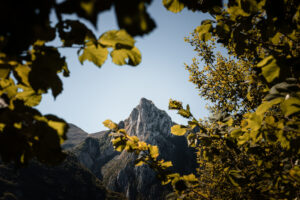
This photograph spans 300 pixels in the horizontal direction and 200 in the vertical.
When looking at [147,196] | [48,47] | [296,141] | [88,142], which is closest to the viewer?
[48,47]

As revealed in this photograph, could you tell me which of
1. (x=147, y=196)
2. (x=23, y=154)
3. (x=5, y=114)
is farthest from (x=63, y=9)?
(x=147, y=196)

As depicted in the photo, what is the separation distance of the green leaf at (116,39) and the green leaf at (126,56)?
0.31 feet

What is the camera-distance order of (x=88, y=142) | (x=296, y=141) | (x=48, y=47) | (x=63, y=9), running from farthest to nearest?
(x=88, y=142)
(x=296, y=141)
(x=48, y=47)
(x=63, y=9)

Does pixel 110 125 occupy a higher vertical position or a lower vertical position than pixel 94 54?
lower

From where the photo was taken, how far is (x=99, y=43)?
109cm

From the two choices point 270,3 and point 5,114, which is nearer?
point 5,114

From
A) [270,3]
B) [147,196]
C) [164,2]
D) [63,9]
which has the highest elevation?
[164,2]

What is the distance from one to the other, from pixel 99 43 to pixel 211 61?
8173mm

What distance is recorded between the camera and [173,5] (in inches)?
67.6

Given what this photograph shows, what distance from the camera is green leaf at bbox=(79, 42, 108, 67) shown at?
1137mm

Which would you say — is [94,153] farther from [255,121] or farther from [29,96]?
[255,121]

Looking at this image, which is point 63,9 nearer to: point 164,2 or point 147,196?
point 164,2

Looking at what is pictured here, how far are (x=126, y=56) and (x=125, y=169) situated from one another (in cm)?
13460

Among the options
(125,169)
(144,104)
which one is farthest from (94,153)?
(144,104)
